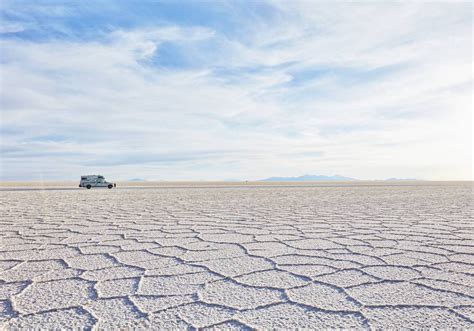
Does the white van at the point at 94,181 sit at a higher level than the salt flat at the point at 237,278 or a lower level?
higher

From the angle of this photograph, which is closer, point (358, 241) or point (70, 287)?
point (70, 287)

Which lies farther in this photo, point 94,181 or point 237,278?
point 94,181

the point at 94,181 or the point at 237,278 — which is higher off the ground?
the point at 94,181

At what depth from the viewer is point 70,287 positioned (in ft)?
6.68

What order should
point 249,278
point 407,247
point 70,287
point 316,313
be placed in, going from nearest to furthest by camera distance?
point 316,313, point 70,287, point 249,278, point 407,247

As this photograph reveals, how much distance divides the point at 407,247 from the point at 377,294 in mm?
1319

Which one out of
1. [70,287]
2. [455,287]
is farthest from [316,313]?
[70,287]

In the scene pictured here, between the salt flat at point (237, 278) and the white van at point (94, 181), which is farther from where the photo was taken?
the white van at point (94, 181)

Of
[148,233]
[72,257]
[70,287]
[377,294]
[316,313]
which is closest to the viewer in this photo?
[316,313]

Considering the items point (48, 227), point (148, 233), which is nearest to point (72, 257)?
point (148, 233)

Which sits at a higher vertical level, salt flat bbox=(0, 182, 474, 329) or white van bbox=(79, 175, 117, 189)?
white van bbox=(79, 175, 117, 189)

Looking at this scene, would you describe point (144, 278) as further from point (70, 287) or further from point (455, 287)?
point (455, 287)

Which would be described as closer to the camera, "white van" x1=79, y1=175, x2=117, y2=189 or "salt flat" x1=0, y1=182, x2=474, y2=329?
"salt flat" x1=0, y1=182, x2=474, y2=329

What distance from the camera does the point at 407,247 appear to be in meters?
3.04
